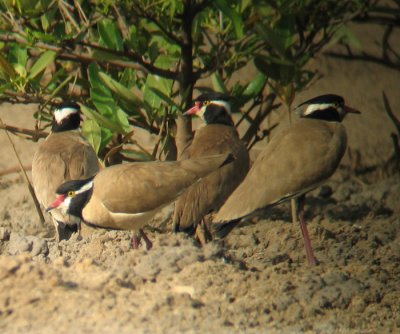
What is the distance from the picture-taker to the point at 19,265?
18.4 feet

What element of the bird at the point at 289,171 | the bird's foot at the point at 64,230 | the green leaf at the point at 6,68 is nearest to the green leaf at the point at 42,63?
the green leaf at the point at 6,68

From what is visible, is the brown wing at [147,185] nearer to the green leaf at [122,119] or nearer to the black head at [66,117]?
the green leaf at [122,119]

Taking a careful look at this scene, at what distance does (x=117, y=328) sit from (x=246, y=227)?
2848mm

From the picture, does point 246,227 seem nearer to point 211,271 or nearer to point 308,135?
point 308,135

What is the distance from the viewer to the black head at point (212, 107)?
739 centimetres

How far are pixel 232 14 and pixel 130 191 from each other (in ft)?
4.01

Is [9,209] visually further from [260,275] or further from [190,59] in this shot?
[260,275]

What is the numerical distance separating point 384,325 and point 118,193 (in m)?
1.81

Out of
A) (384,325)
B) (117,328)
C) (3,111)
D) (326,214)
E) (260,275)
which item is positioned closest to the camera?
(117,328)

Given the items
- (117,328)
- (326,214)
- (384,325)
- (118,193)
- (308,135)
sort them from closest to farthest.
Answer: (117,328), (384,325), (118,193), (308,135), (326,214)

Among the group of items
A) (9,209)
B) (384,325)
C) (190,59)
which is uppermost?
(190,59)

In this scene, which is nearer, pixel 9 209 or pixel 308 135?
pixel 308 135

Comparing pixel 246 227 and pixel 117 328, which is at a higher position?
pixel 117 328

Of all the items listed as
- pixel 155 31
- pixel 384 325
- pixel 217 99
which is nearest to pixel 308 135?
pixel 217 99
